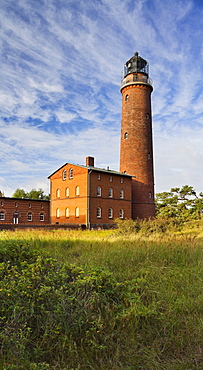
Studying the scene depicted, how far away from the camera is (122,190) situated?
117ft

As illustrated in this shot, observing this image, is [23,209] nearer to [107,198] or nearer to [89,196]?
[89,196]

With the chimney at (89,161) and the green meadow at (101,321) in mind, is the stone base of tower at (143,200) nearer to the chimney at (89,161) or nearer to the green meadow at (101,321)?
the chimney at (89,161)

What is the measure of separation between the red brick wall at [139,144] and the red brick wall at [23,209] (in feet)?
45.5

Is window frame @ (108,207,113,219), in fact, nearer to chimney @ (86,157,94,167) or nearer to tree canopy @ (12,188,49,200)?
chimney @ (86,157,94,167)

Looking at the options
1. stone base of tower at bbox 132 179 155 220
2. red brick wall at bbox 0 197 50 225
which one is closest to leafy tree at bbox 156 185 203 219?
stone base of tower at bbox 132 179 155 220

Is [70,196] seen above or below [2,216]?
above

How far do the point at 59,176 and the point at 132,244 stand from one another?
29530 millimetres

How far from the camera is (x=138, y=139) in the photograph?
34906 millimetres

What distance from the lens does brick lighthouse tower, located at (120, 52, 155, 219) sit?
3506cm

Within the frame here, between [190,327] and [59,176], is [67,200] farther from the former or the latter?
[190,327]

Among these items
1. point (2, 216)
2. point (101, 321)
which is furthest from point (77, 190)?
point (101, 321)

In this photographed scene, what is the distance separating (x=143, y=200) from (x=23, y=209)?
17.1 metres

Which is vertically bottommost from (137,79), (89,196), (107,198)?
(107,198)

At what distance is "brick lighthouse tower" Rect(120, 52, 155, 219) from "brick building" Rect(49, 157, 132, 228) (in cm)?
148
